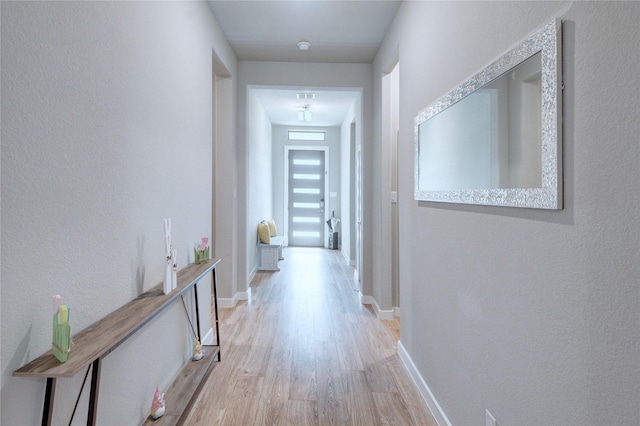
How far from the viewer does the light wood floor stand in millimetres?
1845

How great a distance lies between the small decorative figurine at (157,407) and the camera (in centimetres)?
163

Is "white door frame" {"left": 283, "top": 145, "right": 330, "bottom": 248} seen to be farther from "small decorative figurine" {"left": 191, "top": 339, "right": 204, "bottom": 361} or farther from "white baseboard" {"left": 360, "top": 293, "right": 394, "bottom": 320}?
"small decorative figurine" {"left": 191, "top": 339, "right": 204, "bottom": 361}

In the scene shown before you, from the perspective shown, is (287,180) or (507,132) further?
(287,180)

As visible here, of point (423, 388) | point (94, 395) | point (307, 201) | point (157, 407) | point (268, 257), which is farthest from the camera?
point (307, 201)

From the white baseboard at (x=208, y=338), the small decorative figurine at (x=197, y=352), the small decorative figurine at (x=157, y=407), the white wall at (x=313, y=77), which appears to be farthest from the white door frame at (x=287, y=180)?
the small decorative figurine at (x=157, y=407)

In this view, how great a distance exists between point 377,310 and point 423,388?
57.7 inches

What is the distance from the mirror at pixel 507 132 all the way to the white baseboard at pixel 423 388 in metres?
1.06

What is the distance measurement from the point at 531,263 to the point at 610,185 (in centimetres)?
34

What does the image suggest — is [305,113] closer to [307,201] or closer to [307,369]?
[307,201]

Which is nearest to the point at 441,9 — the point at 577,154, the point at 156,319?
the point at 577,154

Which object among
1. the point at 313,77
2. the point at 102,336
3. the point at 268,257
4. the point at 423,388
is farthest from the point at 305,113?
the point at 102,336

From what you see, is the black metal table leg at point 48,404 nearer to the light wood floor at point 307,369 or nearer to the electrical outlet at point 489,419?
the light wood floor at point 307,369

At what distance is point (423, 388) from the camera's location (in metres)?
1.98

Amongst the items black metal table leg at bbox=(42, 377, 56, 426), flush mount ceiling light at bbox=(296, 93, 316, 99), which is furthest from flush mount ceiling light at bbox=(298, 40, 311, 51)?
black metal table leg at bbox=(42, 377, 56, 426)
